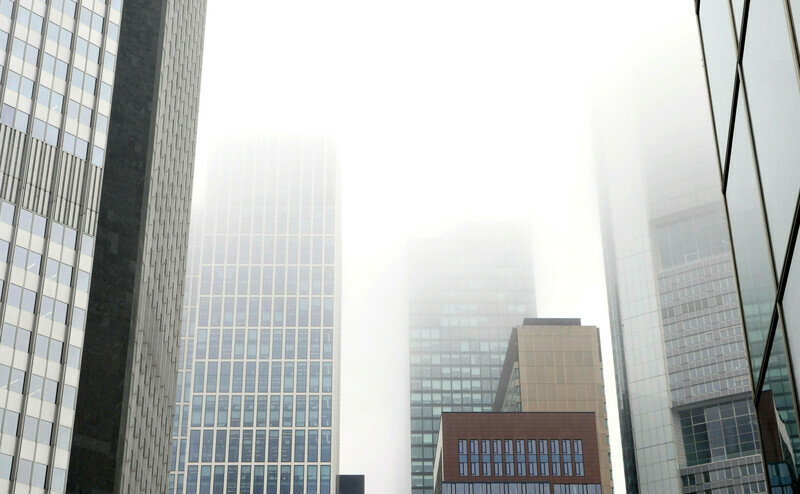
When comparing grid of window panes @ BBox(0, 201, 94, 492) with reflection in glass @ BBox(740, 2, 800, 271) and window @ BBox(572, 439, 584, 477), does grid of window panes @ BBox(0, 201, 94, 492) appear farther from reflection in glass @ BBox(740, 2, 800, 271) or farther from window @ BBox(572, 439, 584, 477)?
window @ BBox(572, 439, 584, 477)

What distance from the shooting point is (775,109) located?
11750 mm

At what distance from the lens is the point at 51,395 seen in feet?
271

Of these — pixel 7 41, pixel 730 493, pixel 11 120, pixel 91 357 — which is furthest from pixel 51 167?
pixel 730 493

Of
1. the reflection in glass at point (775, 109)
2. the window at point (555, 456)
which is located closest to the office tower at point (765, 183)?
the reflection in glass at point (775, 109)

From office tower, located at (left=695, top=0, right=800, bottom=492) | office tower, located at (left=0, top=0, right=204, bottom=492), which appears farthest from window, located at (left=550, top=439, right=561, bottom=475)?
office tower, located at (left=695, top=0, right=800, bottom=492)

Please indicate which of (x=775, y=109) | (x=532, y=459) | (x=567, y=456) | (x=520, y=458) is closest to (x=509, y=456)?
(x=520, y=458)

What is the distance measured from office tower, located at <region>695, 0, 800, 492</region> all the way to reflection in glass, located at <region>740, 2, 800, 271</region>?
1 centimetres

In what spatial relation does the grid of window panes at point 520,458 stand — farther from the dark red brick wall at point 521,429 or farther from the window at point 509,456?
the dark red brick wall at point 521,429

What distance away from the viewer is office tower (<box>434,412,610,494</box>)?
16675 centimetres

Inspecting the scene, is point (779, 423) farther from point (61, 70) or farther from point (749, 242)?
point (61, 70)

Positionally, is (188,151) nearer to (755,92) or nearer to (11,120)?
(11,120)

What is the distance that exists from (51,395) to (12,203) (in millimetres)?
16836

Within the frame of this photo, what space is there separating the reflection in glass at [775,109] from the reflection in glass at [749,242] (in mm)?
722

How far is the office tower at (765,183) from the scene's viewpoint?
11359 millimetres
